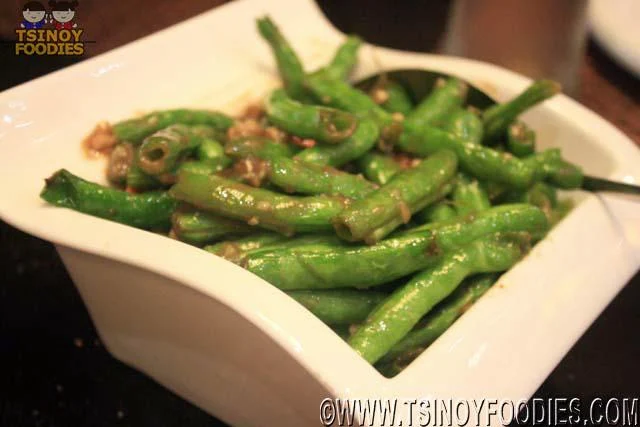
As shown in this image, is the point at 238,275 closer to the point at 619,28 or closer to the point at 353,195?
the point at 353,195

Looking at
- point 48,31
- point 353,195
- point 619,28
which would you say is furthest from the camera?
point 619,28

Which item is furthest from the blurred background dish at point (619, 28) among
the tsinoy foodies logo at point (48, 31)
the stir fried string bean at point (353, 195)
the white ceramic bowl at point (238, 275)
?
the tsinoy foodies logo at point (48, 31)

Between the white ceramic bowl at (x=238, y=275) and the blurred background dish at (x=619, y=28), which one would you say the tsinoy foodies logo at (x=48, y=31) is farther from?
the blurred background dish at (x=619, y=28)

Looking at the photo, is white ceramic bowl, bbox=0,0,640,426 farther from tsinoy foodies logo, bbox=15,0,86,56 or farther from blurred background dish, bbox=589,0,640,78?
blurred background dish, bbox=589,0,640,78

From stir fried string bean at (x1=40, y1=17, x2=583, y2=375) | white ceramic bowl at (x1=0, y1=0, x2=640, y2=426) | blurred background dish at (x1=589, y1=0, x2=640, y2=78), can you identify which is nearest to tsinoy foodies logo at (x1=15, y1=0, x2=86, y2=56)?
white ceramic bowl at (x1=0, y1=0, x2=640, y2=426)

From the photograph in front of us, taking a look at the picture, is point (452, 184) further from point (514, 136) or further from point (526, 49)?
point (526, 49)

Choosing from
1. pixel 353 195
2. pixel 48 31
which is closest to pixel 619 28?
pixel 353 195
